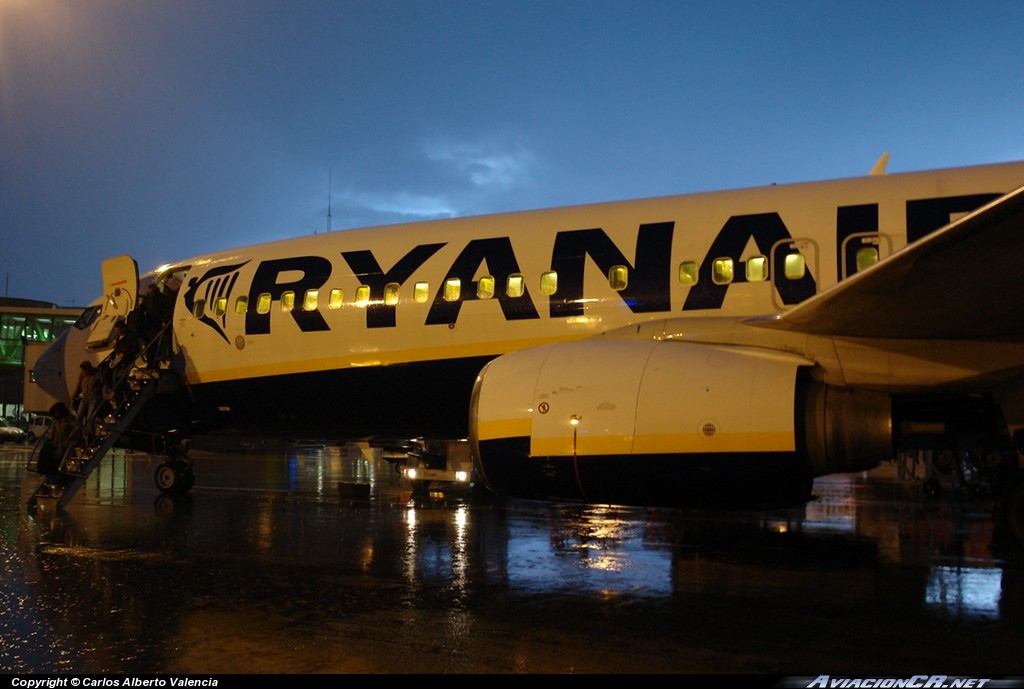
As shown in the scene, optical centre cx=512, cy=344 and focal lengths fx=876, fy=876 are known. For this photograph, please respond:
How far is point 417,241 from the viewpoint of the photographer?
1145cm

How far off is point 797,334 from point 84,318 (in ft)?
40.0

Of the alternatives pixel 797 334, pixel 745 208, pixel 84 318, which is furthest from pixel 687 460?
pixel 84 318

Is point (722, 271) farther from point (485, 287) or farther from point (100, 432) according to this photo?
point (100, 432)

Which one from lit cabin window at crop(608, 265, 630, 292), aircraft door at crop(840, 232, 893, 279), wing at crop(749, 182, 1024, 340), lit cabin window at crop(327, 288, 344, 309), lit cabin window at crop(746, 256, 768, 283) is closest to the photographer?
wing at crop(749, 182, 1024, 340)

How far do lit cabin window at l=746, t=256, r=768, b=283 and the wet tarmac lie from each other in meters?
2.88

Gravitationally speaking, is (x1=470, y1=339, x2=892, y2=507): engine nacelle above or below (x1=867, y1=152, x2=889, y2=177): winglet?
below

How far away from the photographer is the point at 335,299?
1159cm

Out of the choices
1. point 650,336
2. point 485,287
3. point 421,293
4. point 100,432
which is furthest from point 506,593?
point 100,432

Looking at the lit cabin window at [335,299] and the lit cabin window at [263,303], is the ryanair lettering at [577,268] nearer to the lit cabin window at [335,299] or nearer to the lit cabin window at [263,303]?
the lit cabin window at [263,303]

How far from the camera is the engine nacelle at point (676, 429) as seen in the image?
23.5 ft

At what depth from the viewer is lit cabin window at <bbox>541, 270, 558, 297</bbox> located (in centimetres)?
1018

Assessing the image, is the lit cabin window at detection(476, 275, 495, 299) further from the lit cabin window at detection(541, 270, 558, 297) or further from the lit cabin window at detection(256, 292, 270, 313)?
the lit cabin window at detection(256, 292, 270, 313)

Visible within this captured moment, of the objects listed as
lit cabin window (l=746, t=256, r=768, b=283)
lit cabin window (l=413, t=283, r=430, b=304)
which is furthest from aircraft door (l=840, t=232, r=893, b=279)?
lit cabin window (l=413, t=283, r=430, b=304)

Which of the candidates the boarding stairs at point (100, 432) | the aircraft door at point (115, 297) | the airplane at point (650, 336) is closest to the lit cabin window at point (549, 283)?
the airplane at point (650, 336)
